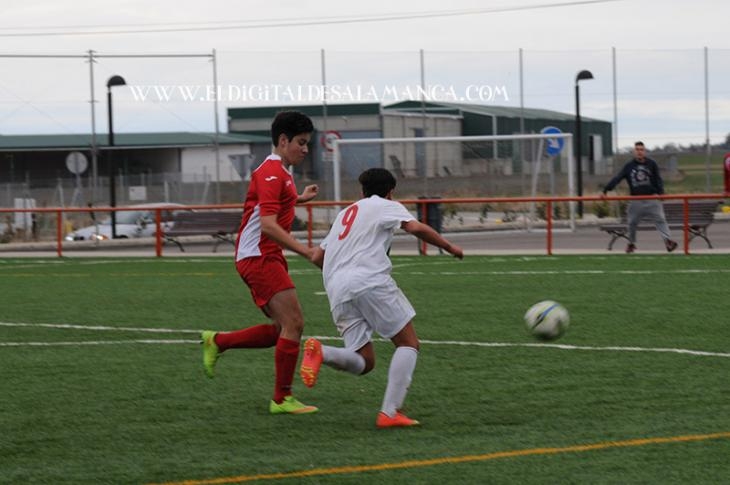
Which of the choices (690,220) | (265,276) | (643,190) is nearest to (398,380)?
(265,276)

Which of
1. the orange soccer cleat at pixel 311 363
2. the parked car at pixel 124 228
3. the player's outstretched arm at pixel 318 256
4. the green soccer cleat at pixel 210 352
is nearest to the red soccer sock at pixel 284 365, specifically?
the orange soccer cleat at pixel 311 363

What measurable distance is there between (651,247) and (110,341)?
48.6 feet

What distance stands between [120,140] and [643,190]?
37.2 m

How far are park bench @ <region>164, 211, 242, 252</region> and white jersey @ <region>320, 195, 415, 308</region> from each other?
19.1 meters

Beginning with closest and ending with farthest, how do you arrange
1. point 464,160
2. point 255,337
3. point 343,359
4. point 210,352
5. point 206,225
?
point 343,359
point 255,337
point 210,352
point 206,225
point 464,160

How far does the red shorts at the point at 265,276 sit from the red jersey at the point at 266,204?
1.6 inches

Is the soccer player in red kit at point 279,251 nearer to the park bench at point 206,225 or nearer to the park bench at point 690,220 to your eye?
the park bench at point 690,220

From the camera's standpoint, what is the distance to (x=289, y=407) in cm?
814

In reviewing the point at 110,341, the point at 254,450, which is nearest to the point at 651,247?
the point at 110,341

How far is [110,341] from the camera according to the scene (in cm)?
1200

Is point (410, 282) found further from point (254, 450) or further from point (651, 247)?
point (254, 450)

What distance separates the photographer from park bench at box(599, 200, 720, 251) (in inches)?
941

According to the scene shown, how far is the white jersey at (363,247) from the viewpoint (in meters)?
7.64

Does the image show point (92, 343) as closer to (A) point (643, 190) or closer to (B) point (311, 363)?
(B) point (311, 363)
